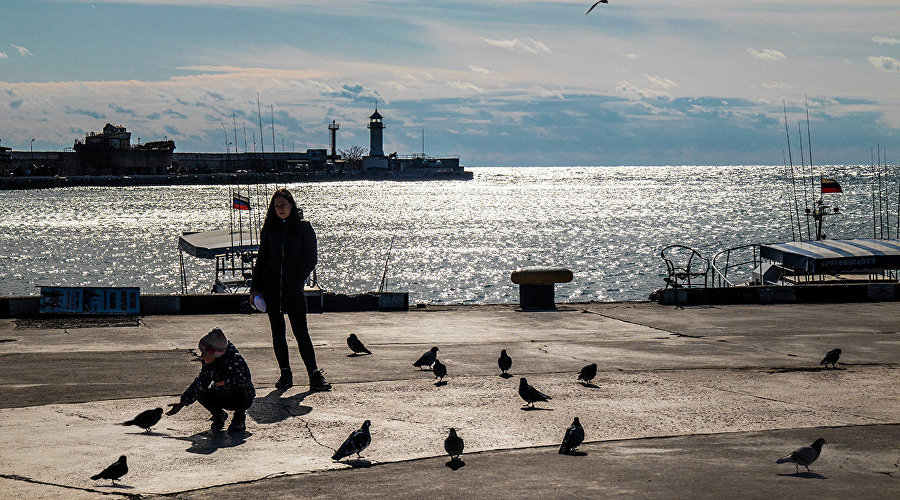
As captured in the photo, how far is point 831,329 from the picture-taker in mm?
16625

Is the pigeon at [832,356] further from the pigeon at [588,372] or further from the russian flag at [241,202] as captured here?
the russian flag at [241,202]

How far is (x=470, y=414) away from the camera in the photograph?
33.2ft

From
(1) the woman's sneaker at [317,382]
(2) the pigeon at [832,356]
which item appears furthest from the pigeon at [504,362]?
(2) the pigeon at [832,356]

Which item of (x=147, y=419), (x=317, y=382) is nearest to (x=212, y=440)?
(x=147, y=419)

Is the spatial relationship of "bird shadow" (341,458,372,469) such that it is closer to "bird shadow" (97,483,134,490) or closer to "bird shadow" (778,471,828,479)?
"bird shadow" (97,483,134,490)

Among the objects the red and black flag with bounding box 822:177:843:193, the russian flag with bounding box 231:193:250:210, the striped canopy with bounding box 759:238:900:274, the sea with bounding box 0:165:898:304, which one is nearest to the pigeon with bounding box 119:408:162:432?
the striped canopy with bounding box 759:238:900:274

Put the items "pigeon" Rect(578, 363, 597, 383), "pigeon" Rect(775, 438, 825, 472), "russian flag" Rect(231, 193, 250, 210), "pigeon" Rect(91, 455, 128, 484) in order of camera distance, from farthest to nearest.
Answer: "russian flag" Rect(231, 193, 250, 210) < "pigeon" Rect(578, 363, 597, 383) < "pigeon" Rect(775, 438, 825, 472) < "pigeon" Rect(91, 455, 128, 484)

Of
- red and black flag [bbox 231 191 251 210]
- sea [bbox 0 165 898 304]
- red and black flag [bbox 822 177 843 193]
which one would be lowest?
sea [bbox 0 165 898 304]

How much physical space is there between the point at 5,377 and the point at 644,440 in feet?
24.2

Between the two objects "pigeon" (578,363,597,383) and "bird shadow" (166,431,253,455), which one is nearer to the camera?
"bird shadow" (166,431,253,455)

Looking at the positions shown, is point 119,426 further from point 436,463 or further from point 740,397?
point 740,397

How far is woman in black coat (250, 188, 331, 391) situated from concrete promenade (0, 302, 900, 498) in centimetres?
61

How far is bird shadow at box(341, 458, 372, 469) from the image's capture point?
27.2 ft

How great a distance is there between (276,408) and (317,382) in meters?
0.96
